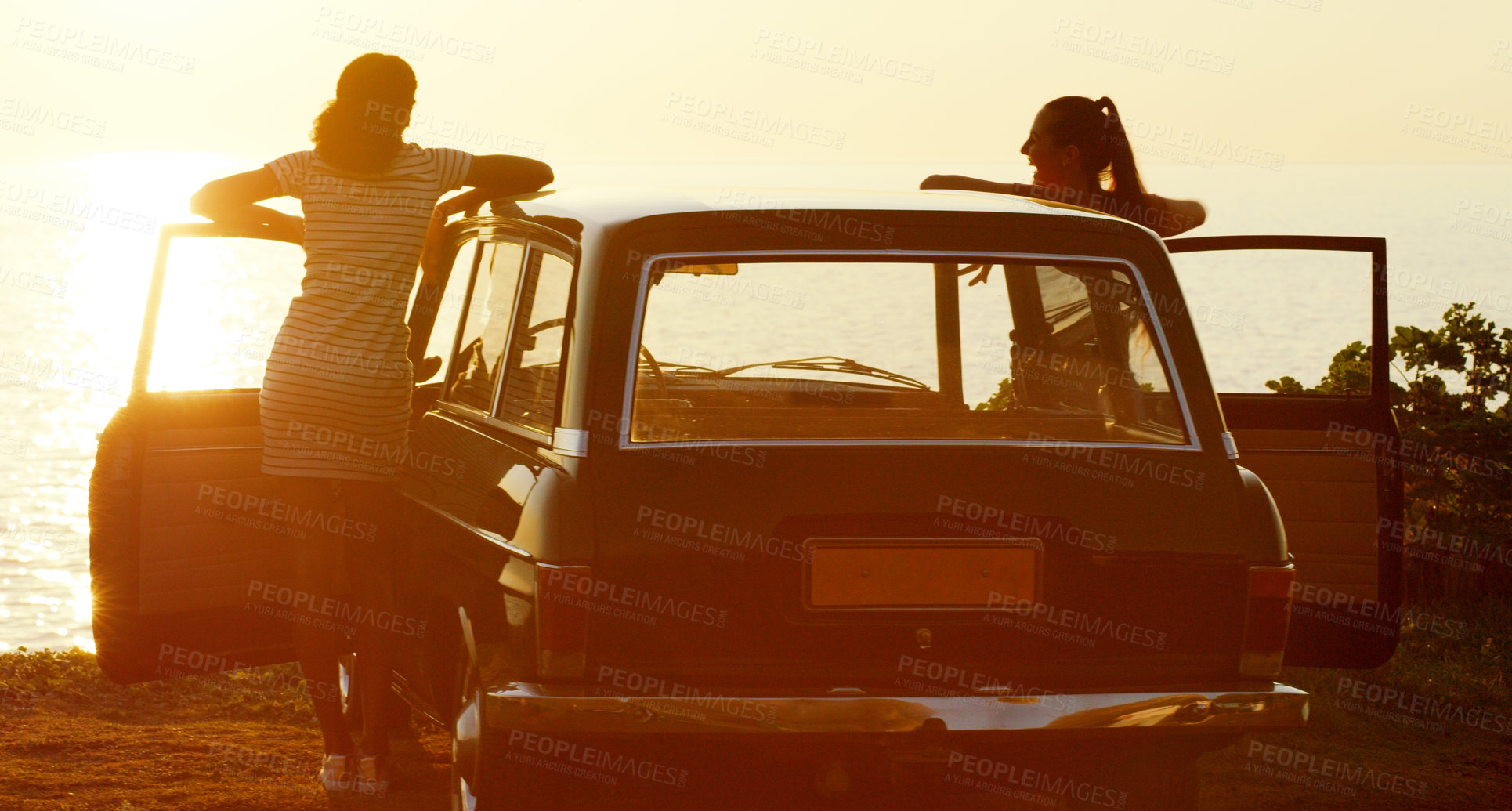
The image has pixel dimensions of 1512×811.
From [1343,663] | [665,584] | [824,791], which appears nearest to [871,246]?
[665,584]

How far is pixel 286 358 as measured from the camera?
4.94 metres

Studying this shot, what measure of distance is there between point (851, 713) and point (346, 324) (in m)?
2.10

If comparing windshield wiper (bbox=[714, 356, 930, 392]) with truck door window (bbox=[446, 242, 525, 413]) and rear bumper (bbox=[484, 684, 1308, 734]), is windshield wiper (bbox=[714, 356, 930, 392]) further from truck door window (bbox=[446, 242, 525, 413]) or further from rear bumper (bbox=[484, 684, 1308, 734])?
rear bumper (bbox=[484, 684, 1308, 734])

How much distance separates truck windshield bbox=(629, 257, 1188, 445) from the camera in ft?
13.9

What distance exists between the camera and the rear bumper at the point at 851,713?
12.0 feet

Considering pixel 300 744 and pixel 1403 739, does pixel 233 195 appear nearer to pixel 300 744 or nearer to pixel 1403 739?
pixel 300 744

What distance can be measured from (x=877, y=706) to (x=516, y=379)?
1386 millimetres

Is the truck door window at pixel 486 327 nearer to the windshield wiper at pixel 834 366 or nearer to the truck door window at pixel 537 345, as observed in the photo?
the truck door window at pixel 537 345

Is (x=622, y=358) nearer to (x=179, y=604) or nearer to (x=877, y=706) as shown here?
(x=877, y=706)

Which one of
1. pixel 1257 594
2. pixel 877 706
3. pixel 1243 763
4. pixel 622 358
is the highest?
pixel 622 358

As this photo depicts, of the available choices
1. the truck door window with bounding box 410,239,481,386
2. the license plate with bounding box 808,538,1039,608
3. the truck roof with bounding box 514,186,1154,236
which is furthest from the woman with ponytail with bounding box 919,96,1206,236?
the license plate with bounding box 808,538,1039,608

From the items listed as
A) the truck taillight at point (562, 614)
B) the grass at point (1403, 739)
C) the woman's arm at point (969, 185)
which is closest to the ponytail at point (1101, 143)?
the woman's arm at point (969, 185)

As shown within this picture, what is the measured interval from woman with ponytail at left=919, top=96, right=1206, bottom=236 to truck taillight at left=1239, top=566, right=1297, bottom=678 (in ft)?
7.37

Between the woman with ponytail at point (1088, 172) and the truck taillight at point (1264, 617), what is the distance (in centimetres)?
225
